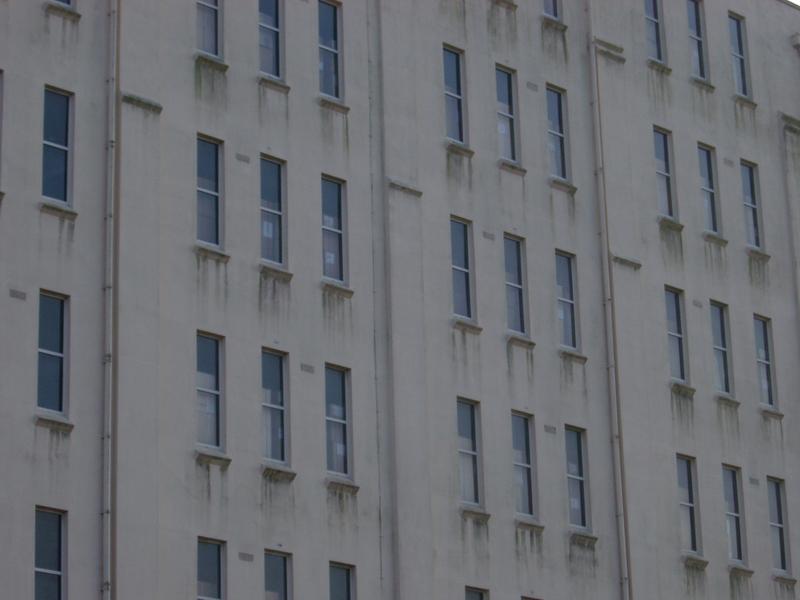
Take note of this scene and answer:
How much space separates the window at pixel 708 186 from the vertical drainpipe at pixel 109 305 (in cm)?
1862

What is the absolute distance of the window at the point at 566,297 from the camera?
50.9 m

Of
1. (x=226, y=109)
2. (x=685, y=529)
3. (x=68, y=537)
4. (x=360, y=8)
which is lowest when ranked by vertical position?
(x=68, y=537)

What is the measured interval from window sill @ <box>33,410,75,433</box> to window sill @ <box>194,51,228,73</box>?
28.3 feet

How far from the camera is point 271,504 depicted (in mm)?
42938

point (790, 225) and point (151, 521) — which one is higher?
point (790, 225)

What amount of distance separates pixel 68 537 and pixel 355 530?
7.12 metres

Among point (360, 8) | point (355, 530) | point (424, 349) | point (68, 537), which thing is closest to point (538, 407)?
point (424, 349)

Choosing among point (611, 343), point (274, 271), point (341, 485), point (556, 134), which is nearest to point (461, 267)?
point (611, 343)

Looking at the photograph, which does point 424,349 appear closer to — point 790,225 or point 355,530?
point 355,530

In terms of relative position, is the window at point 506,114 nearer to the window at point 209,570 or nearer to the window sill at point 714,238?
the window sill at point 714,238

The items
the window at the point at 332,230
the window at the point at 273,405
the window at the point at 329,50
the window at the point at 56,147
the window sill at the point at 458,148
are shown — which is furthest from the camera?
the window sill at the point at 458,148

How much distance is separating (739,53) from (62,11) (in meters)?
22.7

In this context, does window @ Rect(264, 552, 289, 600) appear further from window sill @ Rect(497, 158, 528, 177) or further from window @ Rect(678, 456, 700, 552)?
window @ Rect(678, 456, 700, 552)

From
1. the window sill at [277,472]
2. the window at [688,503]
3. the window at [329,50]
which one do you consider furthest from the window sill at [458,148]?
the window sill at [277,472]
